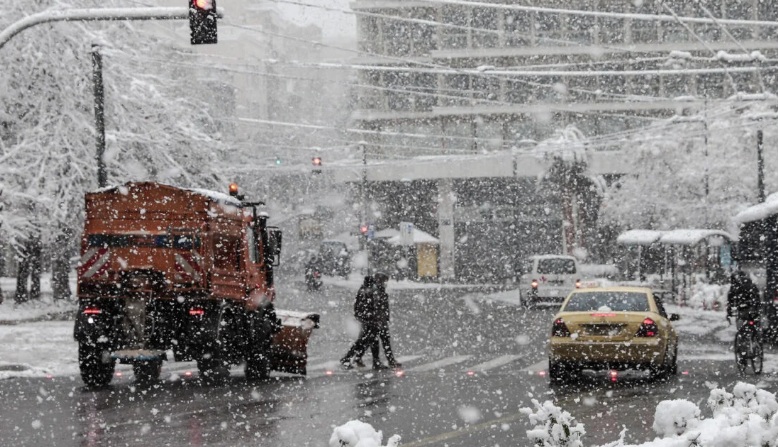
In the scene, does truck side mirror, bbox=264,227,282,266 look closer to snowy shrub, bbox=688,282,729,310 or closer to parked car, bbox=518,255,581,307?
snowy shrub, bbox=688,282,729,310

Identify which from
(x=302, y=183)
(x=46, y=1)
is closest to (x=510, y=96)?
(x=302, y=183)

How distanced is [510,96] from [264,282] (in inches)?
2439

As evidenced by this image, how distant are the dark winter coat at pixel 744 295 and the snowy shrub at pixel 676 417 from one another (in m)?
13.0

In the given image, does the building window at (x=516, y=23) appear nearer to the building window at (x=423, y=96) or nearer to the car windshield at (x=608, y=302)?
the building window at (x=423, y=96)

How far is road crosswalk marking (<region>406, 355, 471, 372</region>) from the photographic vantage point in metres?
20.7

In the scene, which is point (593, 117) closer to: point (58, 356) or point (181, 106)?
point (181, 106)

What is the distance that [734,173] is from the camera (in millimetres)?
58219

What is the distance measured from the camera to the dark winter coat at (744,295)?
63.4 ft

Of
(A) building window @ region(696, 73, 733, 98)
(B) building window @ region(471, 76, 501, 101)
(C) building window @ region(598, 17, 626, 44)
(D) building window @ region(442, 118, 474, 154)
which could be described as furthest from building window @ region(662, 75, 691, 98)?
(D) building window @ region(442, 118, 474, 154)

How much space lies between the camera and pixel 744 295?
63.6 ft

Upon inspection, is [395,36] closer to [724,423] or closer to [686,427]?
[686,427]

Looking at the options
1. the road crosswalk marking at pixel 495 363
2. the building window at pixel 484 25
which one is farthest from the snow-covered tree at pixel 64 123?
the building window at pixel 484 25

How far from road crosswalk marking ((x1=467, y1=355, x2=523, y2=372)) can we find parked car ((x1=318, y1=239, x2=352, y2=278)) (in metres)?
47.1

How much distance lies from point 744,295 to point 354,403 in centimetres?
760
